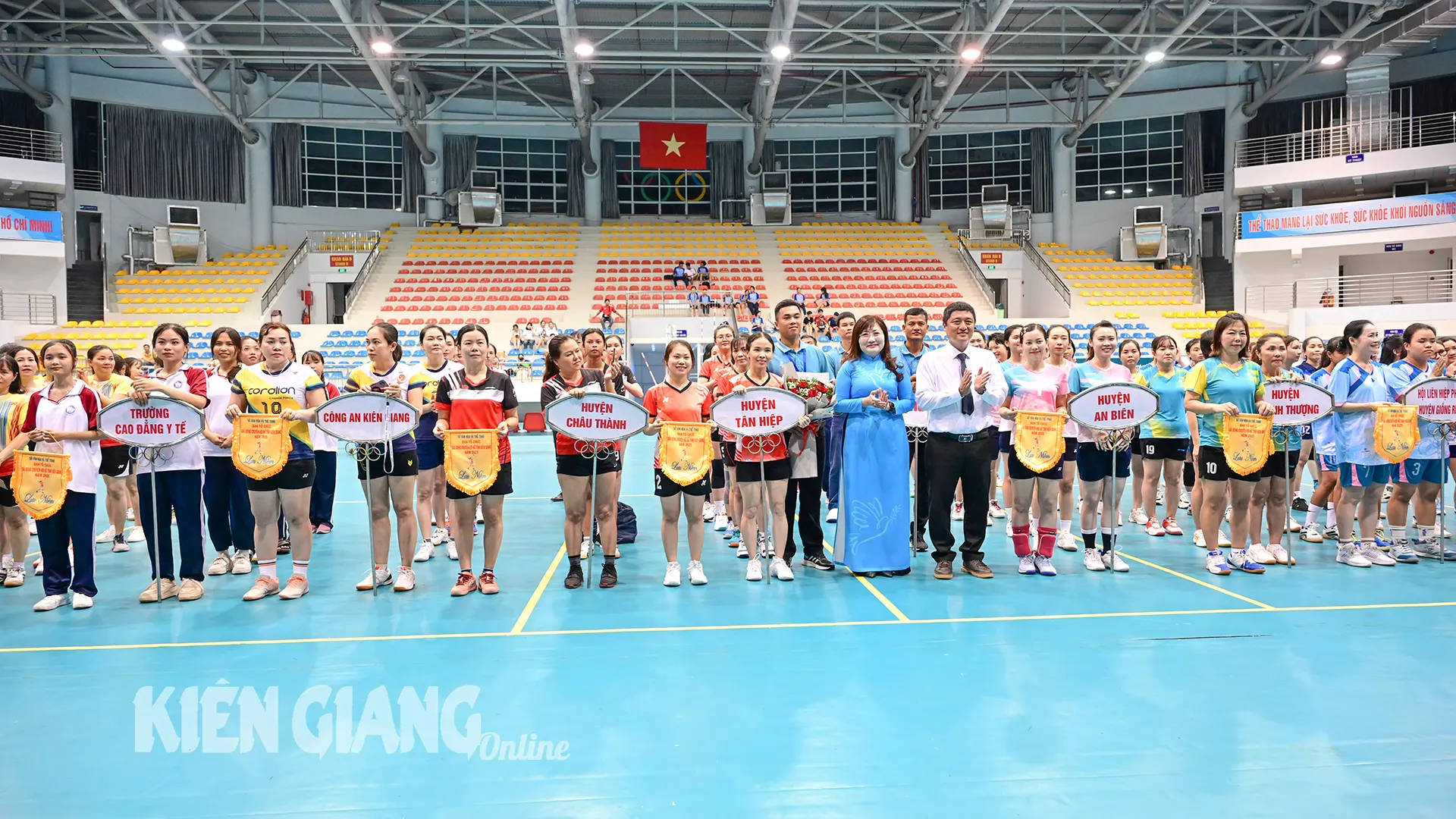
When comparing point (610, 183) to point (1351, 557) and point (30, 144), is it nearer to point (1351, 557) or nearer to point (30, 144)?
point (30, 144)

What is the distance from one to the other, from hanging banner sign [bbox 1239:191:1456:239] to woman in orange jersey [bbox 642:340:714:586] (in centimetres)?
2580

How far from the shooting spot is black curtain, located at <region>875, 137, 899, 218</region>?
3291cm

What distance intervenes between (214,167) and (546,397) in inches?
1139

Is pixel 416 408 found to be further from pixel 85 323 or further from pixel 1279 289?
pixel 1279 289

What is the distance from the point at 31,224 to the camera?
24031 mm

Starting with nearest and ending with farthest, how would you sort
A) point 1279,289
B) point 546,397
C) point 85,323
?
point 546,397
point 85,323
point 1279,289

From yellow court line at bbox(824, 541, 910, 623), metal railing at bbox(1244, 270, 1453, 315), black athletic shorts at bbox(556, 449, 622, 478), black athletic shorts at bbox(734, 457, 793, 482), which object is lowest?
yellow court line at bbox(824, 541, 910, 623)

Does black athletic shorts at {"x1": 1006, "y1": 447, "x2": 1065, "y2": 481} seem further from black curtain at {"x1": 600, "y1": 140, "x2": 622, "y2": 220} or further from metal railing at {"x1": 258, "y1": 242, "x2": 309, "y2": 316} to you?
black curtain at {"x1": 600, "y1": 140, "x2": 622, "y2": 220}

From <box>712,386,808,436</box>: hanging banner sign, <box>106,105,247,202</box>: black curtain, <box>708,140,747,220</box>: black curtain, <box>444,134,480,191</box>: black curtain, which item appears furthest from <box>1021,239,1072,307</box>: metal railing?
<box>106,105,247,202</box>: black curtain

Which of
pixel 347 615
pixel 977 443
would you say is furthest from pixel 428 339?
pixel 977 443

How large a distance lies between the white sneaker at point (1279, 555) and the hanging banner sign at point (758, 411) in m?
3.85

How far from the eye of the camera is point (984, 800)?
3.08 meters

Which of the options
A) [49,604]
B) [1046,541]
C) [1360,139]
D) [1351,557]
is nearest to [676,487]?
[1046,541]

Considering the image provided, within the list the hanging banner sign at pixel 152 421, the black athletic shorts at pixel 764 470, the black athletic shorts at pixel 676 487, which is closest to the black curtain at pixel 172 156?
the hanging banner sign at pixel 152 421
